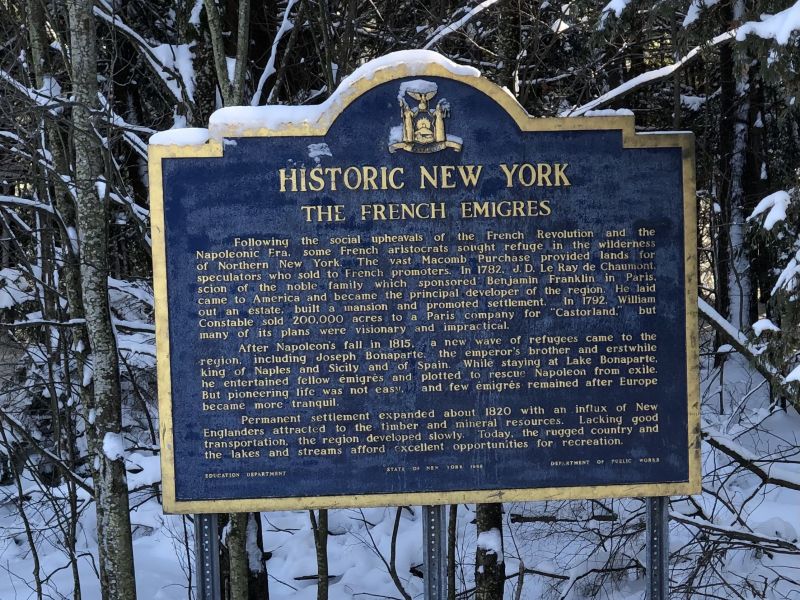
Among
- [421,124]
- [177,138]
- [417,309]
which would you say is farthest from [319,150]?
[417,309]

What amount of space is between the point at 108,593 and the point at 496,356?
12.6ft

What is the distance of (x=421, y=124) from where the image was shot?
15.2 feet

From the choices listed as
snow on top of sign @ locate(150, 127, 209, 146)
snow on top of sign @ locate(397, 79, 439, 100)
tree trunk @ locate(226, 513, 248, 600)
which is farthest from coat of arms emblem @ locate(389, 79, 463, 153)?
tree trunk @ locate(226, 513, 248, 600)

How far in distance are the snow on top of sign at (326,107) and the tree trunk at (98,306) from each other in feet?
6.08

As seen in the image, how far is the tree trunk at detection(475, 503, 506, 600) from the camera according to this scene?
6.88 meters

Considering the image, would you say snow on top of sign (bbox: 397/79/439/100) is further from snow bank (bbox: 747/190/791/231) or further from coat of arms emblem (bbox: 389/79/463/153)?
snow bank (bbox: 747/190/791/231)

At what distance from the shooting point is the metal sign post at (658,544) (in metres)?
4.87

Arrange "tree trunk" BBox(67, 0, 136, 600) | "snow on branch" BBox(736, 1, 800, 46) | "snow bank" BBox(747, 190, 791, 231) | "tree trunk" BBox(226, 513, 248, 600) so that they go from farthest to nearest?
"tree trunk" BBox(226, 513, 248, 600)
"tree trunk" BBox(67, 0, 136, 600)
"snow bank" BBox(747, 190, 791, 231)
"snow on branch" BBox(736, 1, 800, 46)

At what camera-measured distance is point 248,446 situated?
4.59m

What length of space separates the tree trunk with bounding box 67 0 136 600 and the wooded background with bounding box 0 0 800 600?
0.01m

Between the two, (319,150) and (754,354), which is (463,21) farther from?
(754,354)

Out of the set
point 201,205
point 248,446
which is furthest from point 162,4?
point 248,446

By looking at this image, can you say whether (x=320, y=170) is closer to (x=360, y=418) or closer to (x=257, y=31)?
(x=360, y=418)

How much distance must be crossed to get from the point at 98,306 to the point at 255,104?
2.01m
